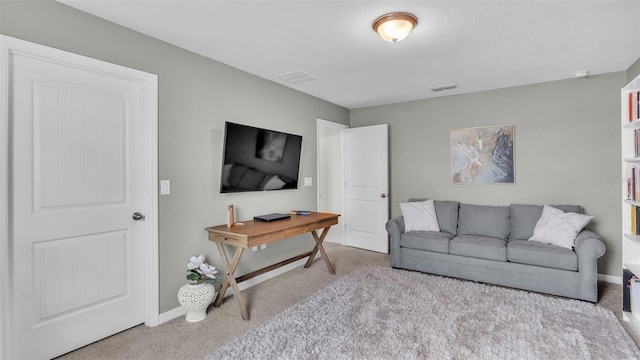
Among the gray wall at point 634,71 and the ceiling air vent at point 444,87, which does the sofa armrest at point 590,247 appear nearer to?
the gray wall at point 634,71

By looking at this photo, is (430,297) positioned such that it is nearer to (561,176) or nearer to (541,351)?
(541,351)

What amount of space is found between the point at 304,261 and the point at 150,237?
7.31ft

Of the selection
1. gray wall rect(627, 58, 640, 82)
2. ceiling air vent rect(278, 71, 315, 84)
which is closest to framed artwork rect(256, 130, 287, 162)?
ceiling air vent rect(278, 71, 315, 84)

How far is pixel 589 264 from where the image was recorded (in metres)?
2.86

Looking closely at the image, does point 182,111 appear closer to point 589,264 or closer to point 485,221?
point 485,221

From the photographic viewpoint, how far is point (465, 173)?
→ 4316mm

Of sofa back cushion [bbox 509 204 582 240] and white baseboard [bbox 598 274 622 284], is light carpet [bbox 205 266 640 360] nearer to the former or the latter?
sofa back cushion [bbox 509 204 582 240]

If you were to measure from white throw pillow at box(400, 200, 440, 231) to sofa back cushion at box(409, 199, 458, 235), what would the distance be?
7 cm

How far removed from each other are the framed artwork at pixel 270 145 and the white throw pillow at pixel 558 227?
3069 mm

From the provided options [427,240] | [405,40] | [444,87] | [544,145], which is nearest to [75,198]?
[405,40]

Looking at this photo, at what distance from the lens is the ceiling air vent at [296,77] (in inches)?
138

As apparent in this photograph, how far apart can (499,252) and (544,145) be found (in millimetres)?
1578

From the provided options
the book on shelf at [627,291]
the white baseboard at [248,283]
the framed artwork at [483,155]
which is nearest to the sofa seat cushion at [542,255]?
the book on shelf at [627,291]

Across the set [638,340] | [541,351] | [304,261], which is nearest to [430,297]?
[541,351]
